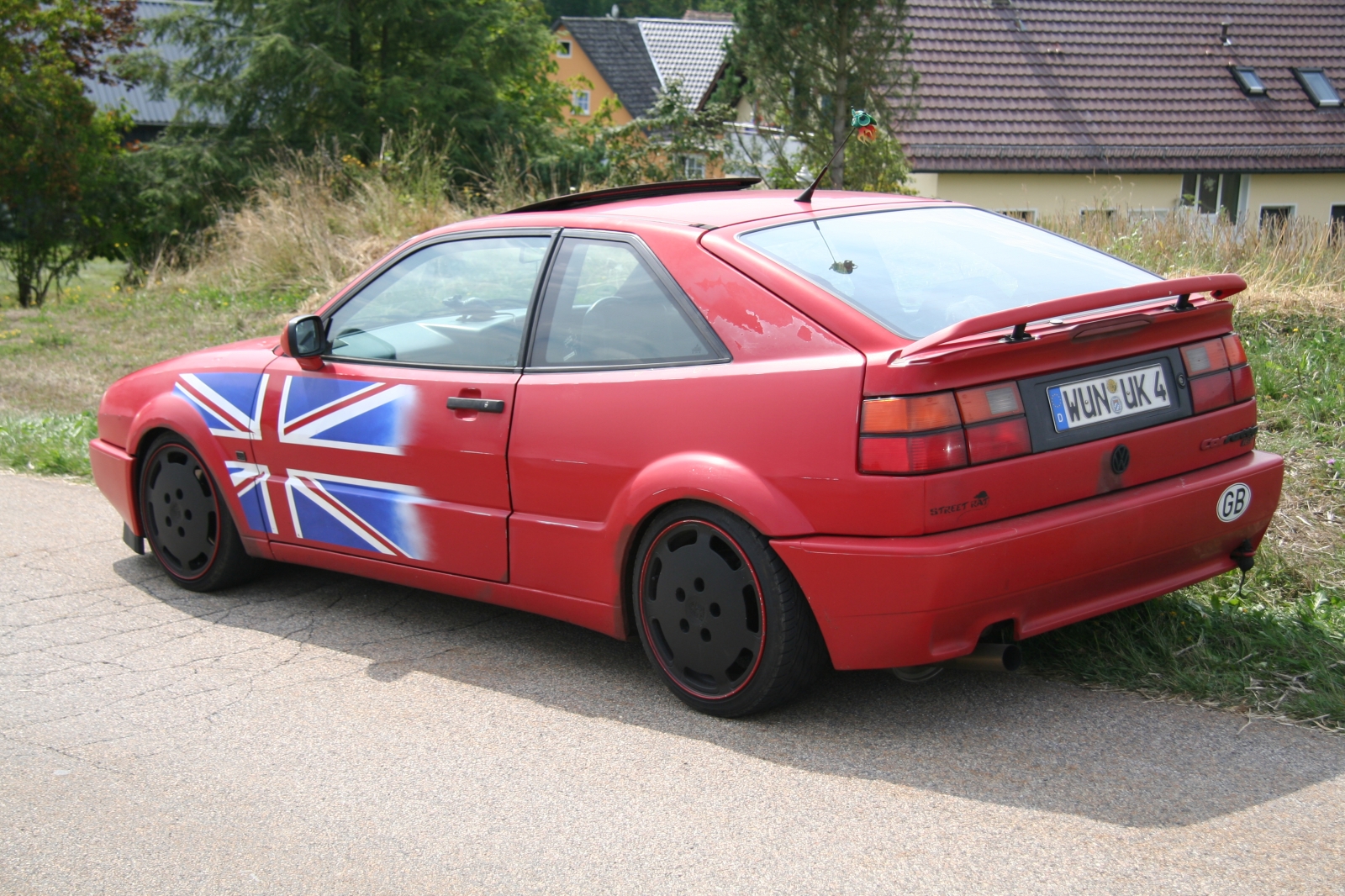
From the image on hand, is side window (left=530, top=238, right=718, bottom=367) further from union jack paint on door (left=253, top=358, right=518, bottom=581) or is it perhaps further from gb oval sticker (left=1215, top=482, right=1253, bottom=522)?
gb oval sticker (left=1215, top=482, right=1253, bottom=522)

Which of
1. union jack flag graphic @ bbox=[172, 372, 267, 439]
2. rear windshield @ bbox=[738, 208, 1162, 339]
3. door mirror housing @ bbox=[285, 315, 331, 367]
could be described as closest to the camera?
rear windshield @ bbox=[738, 208, 1162, 339]

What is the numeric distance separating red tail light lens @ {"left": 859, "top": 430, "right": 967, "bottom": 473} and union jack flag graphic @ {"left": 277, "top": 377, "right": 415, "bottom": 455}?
6.03 ft

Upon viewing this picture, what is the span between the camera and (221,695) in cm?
420

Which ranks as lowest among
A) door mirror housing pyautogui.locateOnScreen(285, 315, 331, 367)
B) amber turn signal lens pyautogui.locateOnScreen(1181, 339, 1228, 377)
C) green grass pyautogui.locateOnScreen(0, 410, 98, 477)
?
green grass pyautogui.locateOnScreen(0, 410, 98, 477)

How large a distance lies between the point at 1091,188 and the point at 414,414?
20116 millimetres

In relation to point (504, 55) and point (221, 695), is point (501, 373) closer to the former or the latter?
point (221, 695)

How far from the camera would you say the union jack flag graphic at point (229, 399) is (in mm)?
4984

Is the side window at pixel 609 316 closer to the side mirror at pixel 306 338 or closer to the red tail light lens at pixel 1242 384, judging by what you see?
the side mirror at pixel 306 338

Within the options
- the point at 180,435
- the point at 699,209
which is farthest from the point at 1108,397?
the point at 180,435

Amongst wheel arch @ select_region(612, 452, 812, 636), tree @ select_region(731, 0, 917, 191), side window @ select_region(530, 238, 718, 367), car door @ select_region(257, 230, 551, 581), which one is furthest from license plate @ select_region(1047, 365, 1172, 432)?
tree @ select_region(731, 0, 917, 191)

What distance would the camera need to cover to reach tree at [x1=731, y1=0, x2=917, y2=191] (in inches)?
573

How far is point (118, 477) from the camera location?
5.55 m

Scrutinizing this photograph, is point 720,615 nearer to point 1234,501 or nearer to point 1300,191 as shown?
point 1234,501

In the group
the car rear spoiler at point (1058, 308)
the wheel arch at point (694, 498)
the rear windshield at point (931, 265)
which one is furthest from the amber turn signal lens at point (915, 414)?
the wheel arch at point (694, 498)
